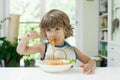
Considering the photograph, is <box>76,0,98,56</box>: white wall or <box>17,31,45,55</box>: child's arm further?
<box>76,0,98,56</box>: white wall

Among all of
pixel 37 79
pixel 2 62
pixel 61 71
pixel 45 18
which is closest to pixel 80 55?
pixel 45 18

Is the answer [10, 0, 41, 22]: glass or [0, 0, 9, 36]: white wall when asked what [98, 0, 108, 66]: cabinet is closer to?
[10, 0, 41, 22]: glass

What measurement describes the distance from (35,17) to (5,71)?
12.5 ft

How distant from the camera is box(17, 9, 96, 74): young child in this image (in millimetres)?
1170

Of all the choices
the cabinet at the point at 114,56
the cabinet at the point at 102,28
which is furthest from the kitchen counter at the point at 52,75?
the cabinet at the point at 102,28

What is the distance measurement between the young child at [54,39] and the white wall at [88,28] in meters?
3.29

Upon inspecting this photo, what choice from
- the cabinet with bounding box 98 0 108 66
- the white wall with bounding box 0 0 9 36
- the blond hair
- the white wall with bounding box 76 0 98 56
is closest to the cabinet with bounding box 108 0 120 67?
the cabinet with bounding box 98 0 108 66

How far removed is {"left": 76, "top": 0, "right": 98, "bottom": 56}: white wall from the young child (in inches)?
129

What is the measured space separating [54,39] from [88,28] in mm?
3478

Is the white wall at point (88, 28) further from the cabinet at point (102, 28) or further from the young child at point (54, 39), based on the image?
the young child at point (54, 39)

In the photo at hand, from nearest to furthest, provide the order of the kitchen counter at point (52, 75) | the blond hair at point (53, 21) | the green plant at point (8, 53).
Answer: the kitchen counter at point (52, 75) → the blond hair at point (53, 21) → the green plant at point (8, 53)

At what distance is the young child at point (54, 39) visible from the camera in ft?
3.84

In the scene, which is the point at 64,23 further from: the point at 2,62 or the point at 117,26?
the point at 2,62

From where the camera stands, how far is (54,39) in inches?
48.5
